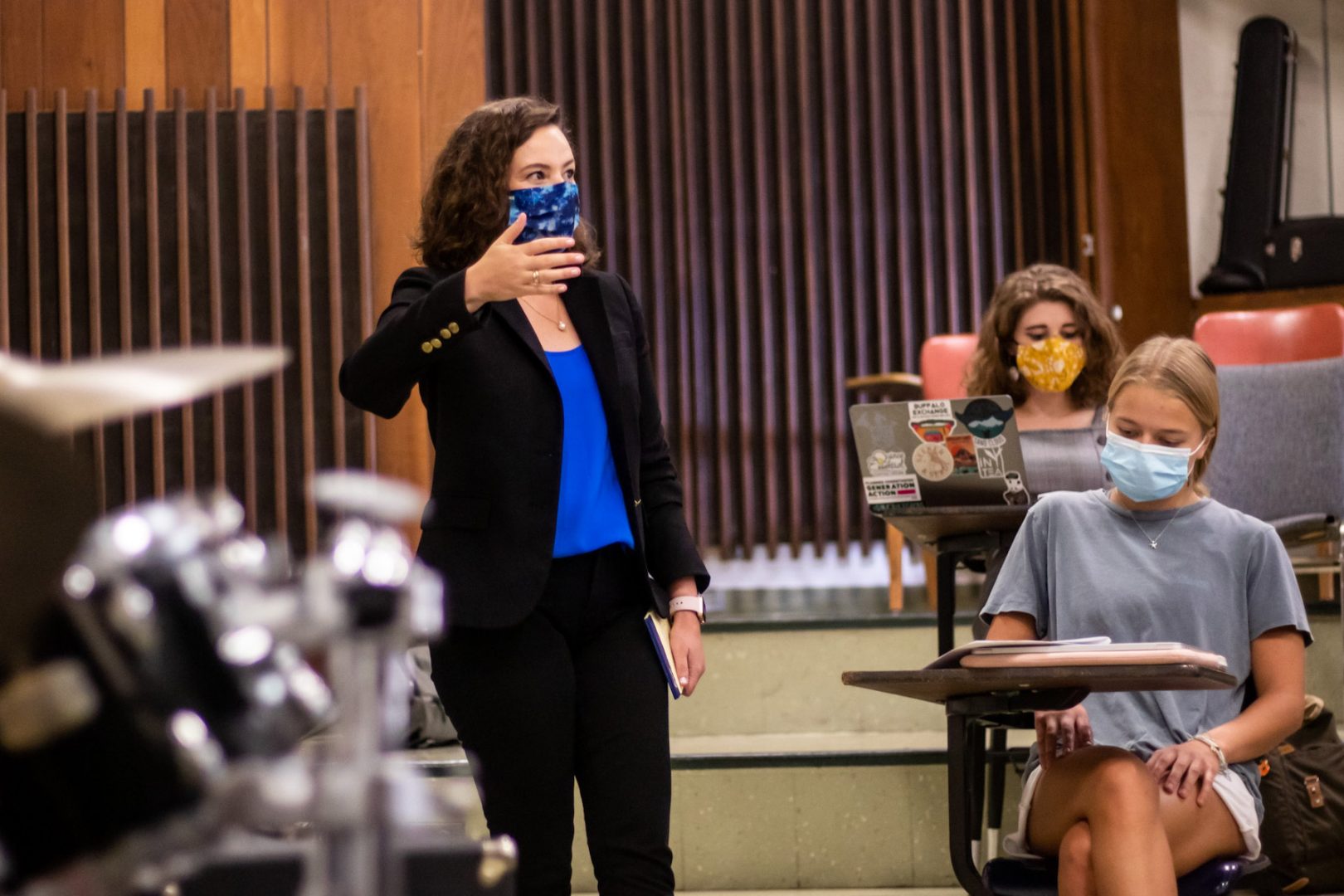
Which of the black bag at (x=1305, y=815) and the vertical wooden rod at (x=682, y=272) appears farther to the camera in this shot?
the vertical wooden rod at (x=682, y=272)

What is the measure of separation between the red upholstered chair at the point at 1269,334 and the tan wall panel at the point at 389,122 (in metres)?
2.34

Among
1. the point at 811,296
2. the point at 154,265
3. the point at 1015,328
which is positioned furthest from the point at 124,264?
the point at 1015,328

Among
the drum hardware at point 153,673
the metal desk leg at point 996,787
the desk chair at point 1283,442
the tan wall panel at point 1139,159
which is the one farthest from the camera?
the tan wall panel at point 1139,159

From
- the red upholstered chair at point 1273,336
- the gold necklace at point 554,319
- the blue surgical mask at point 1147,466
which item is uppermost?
the red upholstered chair at point 1273,336

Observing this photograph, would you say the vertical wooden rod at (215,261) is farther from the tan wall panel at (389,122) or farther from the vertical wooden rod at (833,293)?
the vertical wooden rod at (833,293)

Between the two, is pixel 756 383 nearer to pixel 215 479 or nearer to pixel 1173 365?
pixel 215 479

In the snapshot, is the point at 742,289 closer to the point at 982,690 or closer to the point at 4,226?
the point at 4,226

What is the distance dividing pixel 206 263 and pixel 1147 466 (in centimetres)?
335

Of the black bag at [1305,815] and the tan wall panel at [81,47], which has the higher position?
the tan wall panel at [81,47]

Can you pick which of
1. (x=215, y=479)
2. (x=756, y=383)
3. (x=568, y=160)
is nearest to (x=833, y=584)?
(x=756, y=383)

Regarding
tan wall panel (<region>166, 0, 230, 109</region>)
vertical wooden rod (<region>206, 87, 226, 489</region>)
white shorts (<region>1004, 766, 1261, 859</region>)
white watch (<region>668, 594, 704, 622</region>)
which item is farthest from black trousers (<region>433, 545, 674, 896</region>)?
tan wall panel (<region>166, 0, 230, 109</region>)

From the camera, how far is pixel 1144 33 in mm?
5223

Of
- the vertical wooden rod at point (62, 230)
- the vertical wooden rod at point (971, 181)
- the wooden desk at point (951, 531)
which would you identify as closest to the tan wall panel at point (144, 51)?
the vertical wooden rod at point (62, 230)

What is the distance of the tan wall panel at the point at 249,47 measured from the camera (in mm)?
4594
